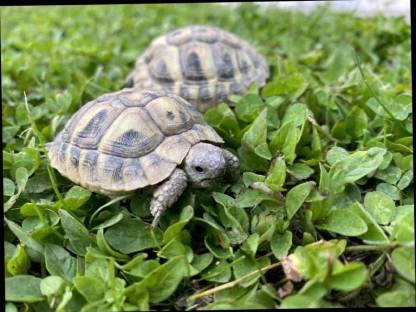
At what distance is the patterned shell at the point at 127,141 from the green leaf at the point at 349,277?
0.61 m

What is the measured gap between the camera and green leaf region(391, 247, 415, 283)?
1.04 metres

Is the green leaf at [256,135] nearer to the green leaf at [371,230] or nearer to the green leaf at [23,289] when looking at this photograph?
the green leaf at [371,230]

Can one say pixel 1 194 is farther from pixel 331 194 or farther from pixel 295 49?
pixel 295 49

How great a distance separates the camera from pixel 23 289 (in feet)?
3.87

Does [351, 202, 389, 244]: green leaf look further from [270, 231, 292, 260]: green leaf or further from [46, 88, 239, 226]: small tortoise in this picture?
[46, 88, 239, 226]: small tortoise

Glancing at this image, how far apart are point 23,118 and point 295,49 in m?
1.66

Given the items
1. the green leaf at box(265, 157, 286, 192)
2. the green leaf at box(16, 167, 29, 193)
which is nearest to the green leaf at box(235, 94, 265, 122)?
the green leaf at box(265, 157, 286, 192)

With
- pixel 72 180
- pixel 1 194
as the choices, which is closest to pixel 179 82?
pixel 72 180

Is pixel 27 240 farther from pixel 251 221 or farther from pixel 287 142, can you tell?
pixel 287 142

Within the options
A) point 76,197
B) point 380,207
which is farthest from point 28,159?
point 380,207

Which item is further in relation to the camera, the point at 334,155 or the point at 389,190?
the point at 334,155

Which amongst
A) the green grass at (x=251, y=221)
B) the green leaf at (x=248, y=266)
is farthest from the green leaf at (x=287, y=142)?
the green leaf at (x=248, y=266)

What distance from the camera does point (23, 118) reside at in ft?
6.31

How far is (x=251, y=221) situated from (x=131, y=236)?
34cm
